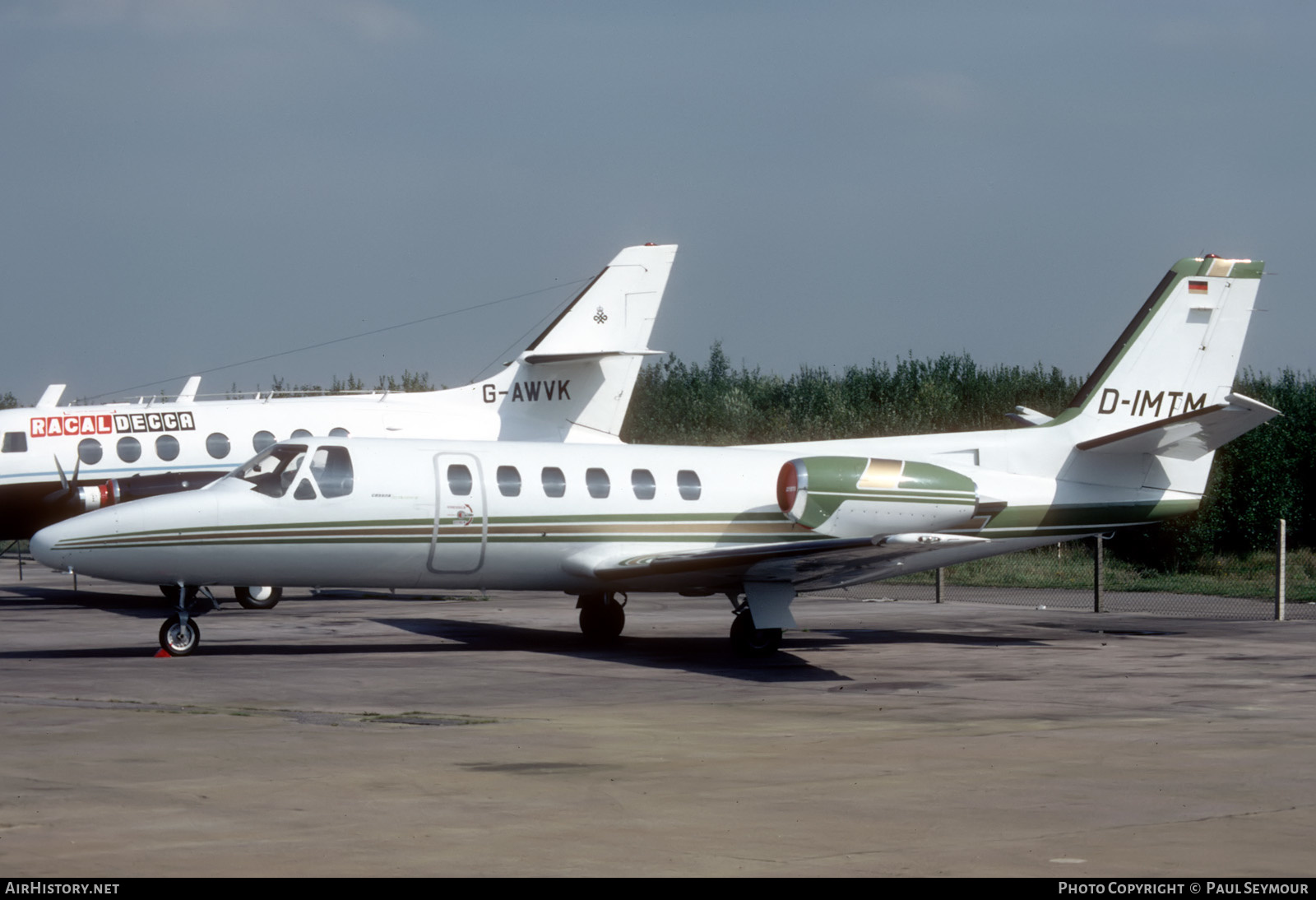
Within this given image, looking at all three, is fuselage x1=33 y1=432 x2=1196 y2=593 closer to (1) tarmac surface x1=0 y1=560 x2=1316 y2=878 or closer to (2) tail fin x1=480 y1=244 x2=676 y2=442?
(1) tarmac surface x1=0 y1=560 x2=1316 y2=878

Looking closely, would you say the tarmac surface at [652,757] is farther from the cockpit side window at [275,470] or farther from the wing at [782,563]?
the cockpit side window at [275,470]

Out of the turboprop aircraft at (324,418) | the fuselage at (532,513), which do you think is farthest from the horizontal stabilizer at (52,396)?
the fuselage at (532,513)

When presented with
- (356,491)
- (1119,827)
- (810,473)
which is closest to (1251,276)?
(810,473)

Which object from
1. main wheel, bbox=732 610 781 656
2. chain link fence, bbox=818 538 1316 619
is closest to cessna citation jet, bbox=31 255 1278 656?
main wheel, bbox=732 610 781 656

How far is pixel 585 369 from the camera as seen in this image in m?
30.9

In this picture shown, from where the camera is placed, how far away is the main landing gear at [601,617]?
70.8ft

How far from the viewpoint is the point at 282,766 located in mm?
10914

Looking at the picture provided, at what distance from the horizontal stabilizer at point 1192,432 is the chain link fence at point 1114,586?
4105 millimetres

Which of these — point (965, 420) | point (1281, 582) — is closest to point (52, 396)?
point (1281, 582)

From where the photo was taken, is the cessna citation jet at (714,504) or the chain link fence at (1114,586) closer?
the cessna citation jet at (714,504)

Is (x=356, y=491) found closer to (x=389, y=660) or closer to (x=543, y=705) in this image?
(x=389, y=660)

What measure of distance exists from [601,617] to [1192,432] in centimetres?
905

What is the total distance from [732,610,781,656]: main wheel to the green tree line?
93.9 feet

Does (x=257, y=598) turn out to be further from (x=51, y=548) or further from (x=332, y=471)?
(x=51, y=548)
